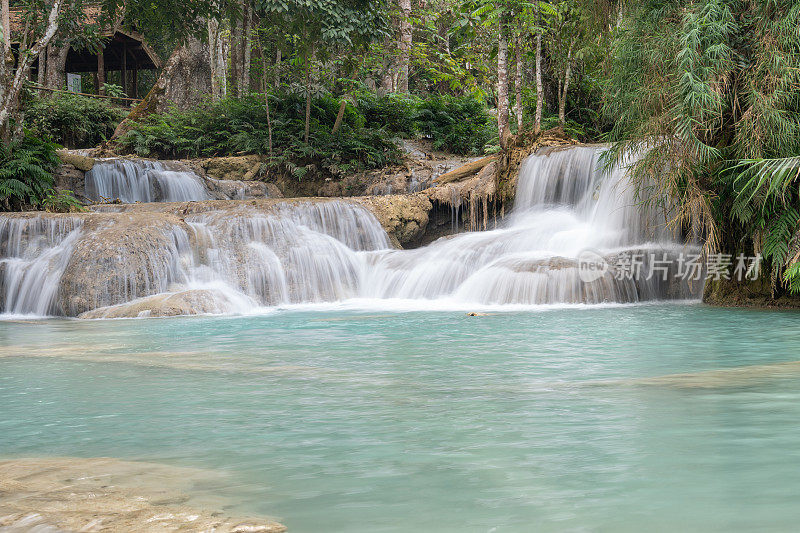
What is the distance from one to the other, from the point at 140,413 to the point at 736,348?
15.4 ft

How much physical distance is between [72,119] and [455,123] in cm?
1256

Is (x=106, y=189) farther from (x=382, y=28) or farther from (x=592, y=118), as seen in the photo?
(x=592, y=118)

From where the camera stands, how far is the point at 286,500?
8.20 ft

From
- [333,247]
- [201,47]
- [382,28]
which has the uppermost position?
[201,47]

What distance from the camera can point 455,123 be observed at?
2045 cm

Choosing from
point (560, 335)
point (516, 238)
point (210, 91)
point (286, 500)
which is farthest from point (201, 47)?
point (286, 500)

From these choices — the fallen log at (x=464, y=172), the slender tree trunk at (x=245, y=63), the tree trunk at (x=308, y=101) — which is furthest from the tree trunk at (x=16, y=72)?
the fallen log at (x=464, y=172)

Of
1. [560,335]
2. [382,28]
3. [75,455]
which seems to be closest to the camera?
[75,455]

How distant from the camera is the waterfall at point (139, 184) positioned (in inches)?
634

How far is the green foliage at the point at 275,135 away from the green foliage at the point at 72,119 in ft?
14.4

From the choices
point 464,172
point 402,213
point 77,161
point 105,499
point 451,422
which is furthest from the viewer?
point 77,161

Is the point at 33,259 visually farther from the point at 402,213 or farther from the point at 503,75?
the point at 503,75

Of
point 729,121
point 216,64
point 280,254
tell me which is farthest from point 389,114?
point 729,121

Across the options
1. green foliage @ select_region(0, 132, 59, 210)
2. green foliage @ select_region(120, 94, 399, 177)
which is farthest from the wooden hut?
green foliage @ select_region(0, 132, 59, 210)
